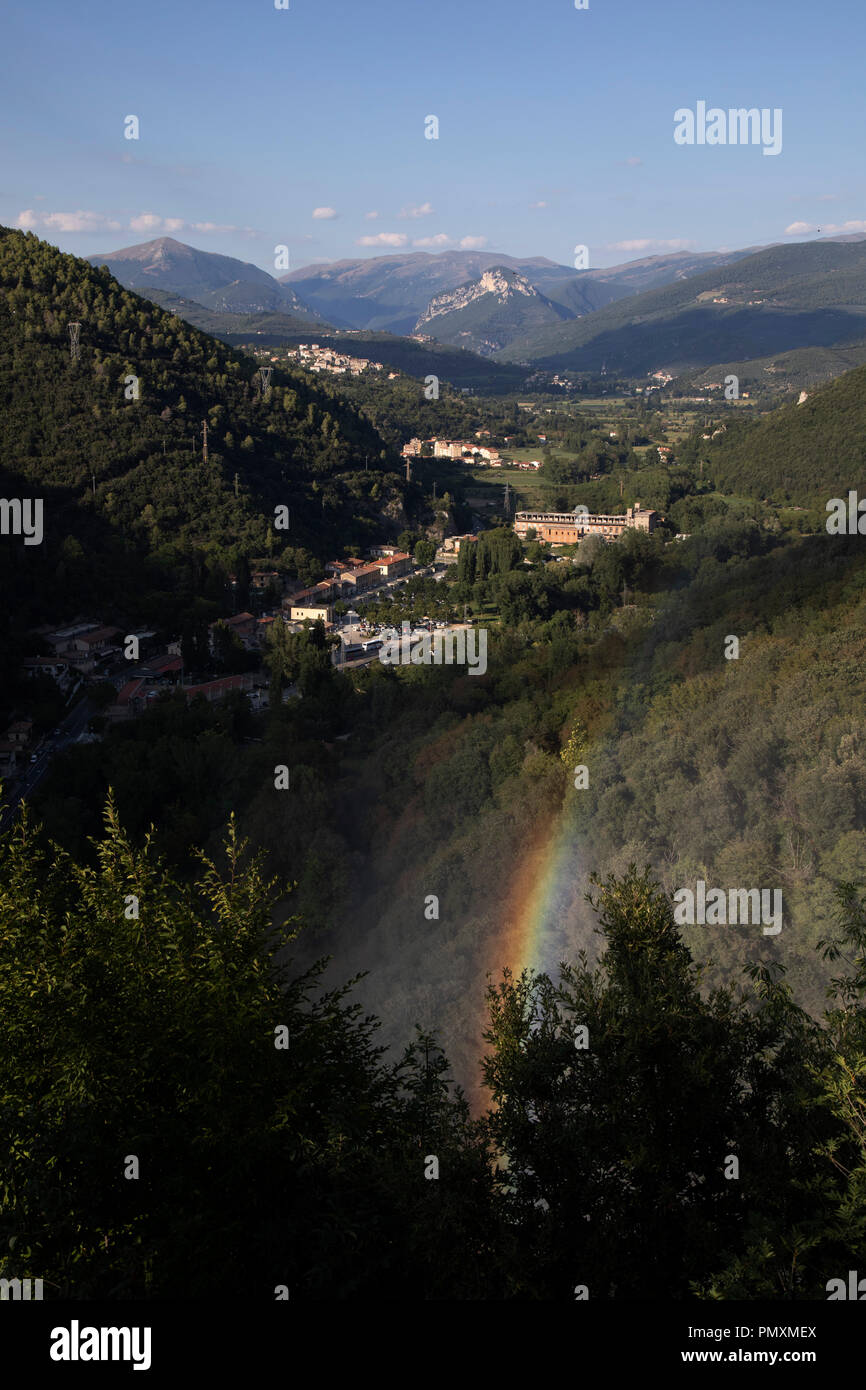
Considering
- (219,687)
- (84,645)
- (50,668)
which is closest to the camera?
(219,687)

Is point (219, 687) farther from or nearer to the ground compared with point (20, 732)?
farther from the ground

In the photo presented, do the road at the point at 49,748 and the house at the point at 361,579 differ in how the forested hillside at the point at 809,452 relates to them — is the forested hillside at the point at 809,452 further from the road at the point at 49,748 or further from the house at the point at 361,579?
the road at the point at 49,748

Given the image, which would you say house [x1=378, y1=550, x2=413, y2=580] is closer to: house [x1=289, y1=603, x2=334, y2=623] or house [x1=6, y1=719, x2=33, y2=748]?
house [x1=289, y1=603, x2=334, y2=623]

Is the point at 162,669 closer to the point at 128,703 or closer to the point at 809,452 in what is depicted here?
the point at 128,703

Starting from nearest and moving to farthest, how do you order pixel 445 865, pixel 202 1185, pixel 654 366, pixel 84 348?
pixel 202 1185 → pixel 445 865 → pixel 84 348 → pixel 654 366

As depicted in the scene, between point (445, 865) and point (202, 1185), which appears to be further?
point (445, 865)

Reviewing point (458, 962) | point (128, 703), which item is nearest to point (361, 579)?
Answer: point (128, 703)
